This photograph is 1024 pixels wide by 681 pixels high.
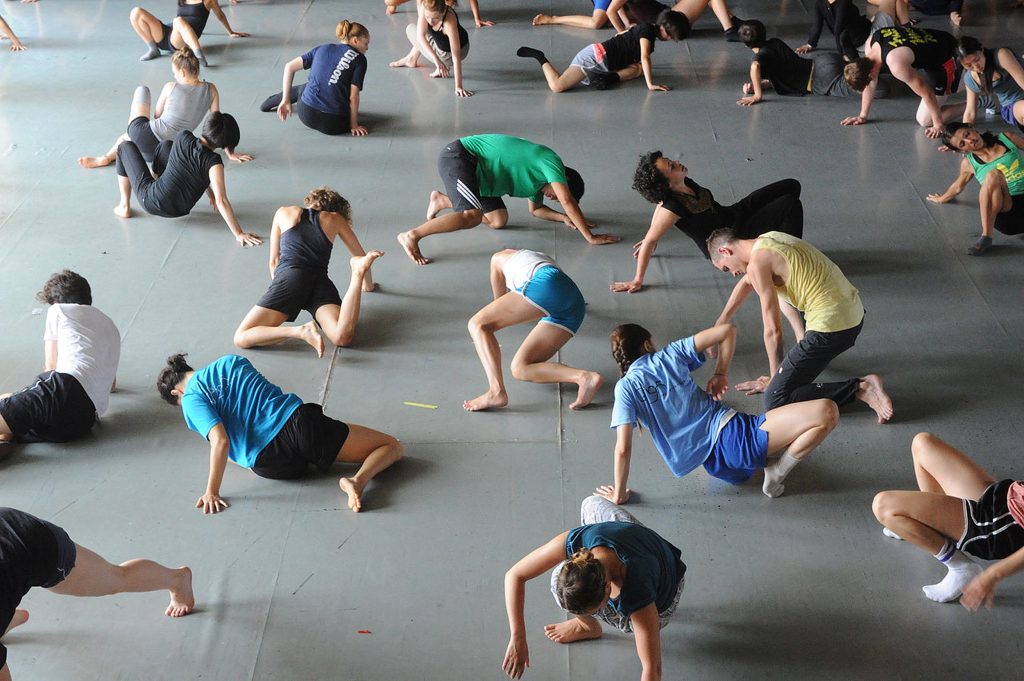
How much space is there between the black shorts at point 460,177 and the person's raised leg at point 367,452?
6.53 ft

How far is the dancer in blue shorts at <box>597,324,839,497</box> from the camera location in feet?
12.6

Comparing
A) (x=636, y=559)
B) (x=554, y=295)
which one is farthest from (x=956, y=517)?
(x=554, y=295)

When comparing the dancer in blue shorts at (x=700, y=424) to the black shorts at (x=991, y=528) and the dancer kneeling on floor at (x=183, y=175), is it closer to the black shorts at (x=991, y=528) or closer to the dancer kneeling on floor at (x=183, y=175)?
the black shorts at (x=991, y=528)

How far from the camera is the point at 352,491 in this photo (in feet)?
Result: 13.3

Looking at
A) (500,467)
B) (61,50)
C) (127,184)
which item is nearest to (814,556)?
(500,467)

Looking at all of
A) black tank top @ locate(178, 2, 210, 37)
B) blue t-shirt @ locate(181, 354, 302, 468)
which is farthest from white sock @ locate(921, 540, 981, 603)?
black tank top @ locate(178, 2, 210, 37)

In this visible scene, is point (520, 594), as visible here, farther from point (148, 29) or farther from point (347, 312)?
point (148, 29)

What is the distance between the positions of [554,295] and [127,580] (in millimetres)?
2249

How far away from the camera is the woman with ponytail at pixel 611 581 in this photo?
2.90m

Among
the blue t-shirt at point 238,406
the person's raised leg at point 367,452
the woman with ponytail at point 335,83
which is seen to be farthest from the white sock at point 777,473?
the woman with ponytail at point 335,83

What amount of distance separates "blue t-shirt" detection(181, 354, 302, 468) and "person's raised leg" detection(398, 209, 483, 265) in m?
1.87

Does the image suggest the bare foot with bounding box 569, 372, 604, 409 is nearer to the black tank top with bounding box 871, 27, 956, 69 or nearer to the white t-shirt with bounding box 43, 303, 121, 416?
the white t-shirt with bounding box 43, 303, 121, 416

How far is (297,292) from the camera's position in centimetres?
512

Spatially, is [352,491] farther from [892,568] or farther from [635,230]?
[635,230]
